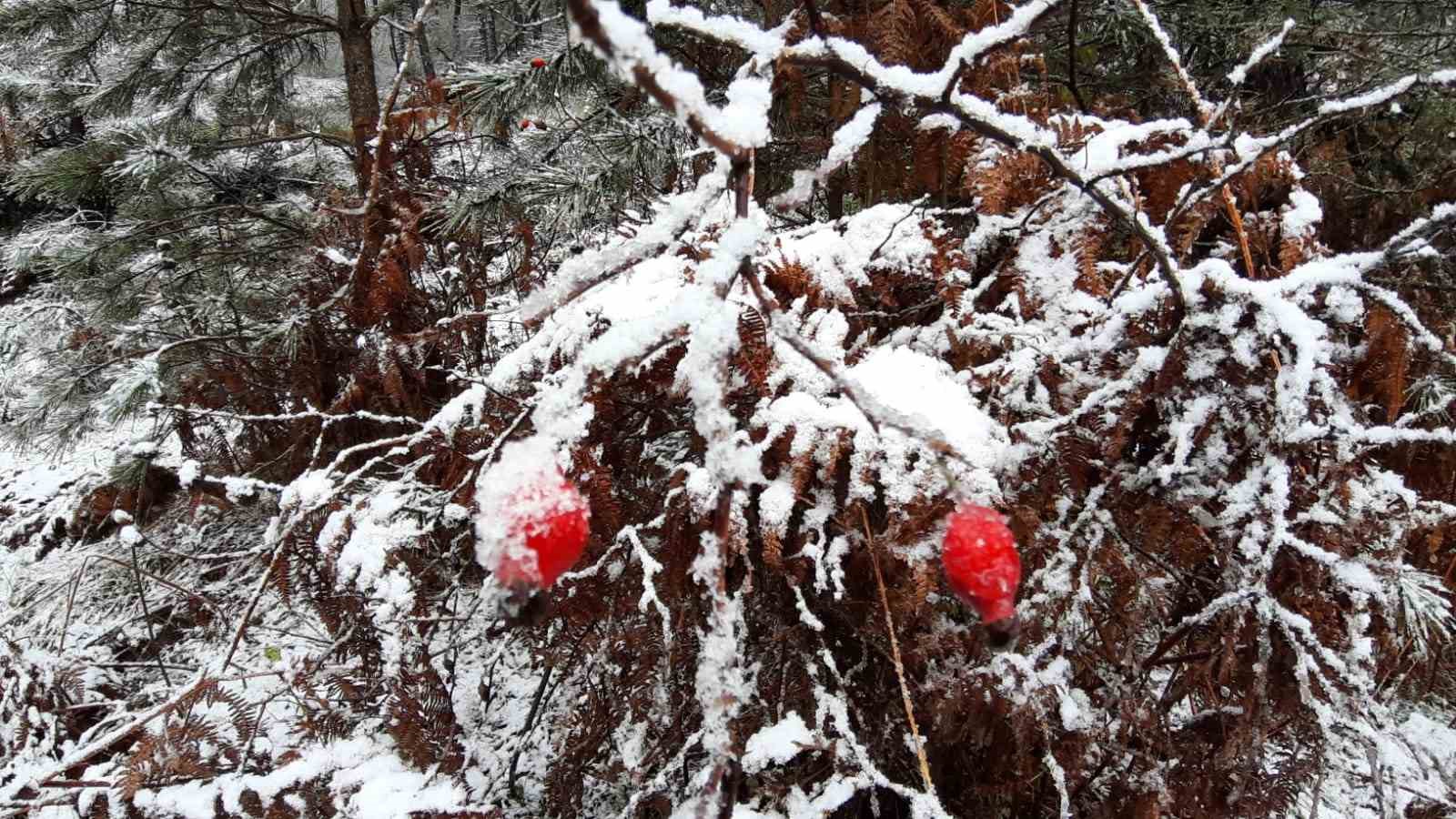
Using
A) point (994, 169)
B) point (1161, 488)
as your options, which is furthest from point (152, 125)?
point (1161, 488)

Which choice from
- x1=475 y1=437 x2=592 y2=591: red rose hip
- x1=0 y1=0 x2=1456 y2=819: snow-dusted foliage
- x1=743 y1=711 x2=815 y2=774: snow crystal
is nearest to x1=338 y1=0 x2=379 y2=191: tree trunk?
x1=0 y1=0 x2=1456 y2=819: snow-dusted foliage

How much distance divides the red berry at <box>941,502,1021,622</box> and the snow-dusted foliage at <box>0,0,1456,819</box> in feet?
0.47

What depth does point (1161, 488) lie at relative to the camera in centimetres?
125

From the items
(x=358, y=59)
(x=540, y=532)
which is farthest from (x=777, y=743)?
(x=358, y=59)

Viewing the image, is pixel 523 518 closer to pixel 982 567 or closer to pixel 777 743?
pixel 982 567

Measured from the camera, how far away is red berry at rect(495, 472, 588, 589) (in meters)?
0.39

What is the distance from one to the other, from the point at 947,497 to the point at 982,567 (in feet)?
2.46

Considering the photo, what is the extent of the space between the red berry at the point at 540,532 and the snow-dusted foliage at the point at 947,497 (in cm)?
5

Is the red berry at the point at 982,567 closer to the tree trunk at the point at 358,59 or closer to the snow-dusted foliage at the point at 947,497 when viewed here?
the snow-dusted foliage at the point at 947,497

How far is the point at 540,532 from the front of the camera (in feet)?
1.30

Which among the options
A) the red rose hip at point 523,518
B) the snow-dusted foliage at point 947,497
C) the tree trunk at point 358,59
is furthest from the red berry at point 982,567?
the tree trunk at point 358,59

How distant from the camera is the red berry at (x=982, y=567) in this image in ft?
1.58

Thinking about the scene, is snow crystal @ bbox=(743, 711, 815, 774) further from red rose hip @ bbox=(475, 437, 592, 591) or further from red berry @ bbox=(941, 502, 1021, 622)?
red rose hip @ bbox=(475, 437, 592, 591)

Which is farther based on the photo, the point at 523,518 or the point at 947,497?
the point at 947,497
